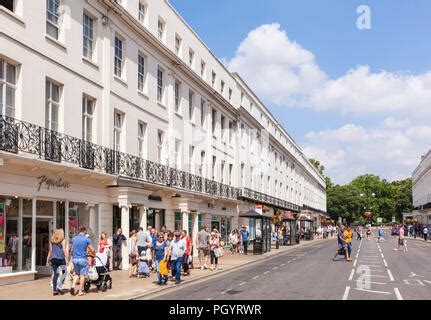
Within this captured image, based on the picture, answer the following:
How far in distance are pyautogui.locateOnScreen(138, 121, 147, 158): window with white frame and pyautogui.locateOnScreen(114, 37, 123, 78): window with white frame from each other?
3.13 metres

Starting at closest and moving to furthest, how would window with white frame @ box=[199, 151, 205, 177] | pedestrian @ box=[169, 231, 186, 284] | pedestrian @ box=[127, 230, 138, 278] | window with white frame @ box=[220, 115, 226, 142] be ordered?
pedestrian @ box=[169, 231, 186, 284] < pedestrian @ box=[127, 230, 138, 278] < window with white frame @ box=[199, 151, 205, 177] < window with white frame @ box=[220, 115, 226, 142]

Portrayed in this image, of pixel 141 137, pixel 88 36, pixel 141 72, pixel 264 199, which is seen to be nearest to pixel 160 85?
pixel 141 72

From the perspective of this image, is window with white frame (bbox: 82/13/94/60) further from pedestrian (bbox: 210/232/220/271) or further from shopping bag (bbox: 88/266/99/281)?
shopping bag (bbox: 88/266/99/281)

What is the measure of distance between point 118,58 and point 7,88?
8439 millimetres

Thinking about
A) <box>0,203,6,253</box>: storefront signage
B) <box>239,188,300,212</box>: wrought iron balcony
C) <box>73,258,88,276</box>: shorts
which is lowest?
<box>73,258,88,276</box>: shorts

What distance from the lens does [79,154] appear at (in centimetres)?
2100

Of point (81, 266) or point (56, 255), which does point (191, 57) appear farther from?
point (56, 255)

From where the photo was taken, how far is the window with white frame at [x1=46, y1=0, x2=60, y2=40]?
20109 millimetres

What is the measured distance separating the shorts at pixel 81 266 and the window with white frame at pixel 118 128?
1007 cm

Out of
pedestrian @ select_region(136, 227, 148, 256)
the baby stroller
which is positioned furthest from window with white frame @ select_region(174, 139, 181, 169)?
the baby stroller

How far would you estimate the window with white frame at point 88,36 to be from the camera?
898 inches

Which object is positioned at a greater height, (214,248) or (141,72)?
(141,72)
